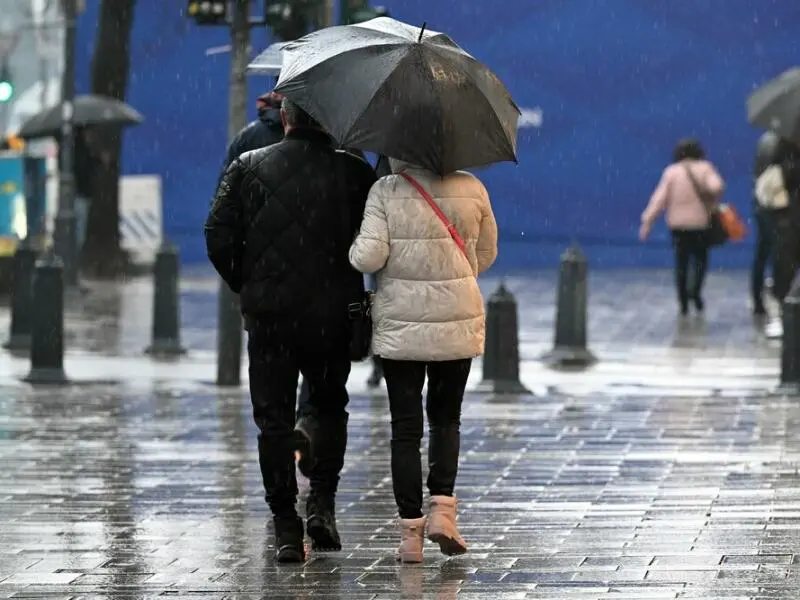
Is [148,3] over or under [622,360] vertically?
over

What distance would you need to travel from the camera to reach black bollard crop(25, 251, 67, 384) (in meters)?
15.0

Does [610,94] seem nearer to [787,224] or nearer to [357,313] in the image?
[787,224]

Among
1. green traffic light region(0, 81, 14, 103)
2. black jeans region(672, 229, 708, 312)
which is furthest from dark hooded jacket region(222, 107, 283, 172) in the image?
green traffic light region(0, 81, 14, 103)

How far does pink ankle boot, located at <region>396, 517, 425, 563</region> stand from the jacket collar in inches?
56.0

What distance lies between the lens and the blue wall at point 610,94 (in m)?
28.8

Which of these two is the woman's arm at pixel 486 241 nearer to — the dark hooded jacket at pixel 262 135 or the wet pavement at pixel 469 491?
the wet pavement at pixel 469 491

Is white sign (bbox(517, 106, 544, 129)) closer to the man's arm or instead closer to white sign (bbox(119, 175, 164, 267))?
white sign (bbox(119, 175, 164, 267))

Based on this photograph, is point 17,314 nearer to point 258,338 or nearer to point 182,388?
point 182,388

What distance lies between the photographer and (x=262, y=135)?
9961 millimetres

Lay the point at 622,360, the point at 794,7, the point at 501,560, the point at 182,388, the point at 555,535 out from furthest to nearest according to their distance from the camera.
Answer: the point at 794,7
the point at 622,360
the point at 182,388
the point at 555,535
the point at 501,560

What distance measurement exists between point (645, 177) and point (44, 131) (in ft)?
26.5

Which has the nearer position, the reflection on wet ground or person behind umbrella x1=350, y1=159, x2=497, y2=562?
the reflection on wet ground

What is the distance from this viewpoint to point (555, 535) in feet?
27.7

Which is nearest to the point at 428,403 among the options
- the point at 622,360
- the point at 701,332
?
the point at 622,360
